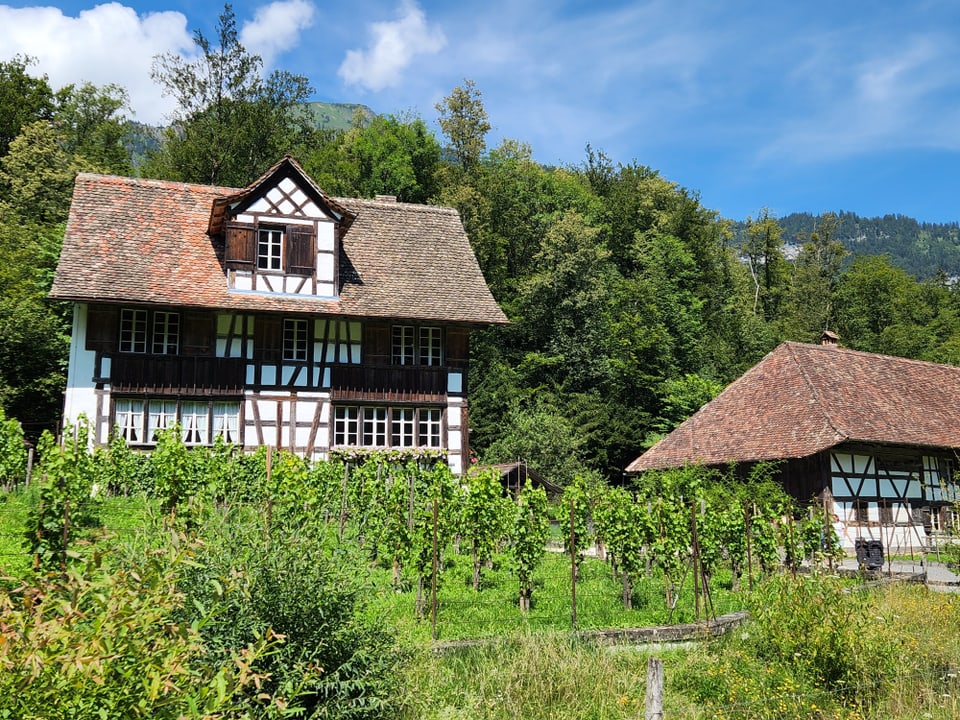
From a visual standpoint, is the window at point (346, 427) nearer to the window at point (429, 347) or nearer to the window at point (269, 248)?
the window at point (429, 347)

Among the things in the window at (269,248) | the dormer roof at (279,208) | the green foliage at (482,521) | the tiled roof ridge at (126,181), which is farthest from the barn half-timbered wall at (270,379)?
the green foliage at (482,521)

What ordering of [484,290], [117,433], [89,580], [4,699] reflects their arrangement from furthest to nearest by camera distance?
[484,290], [117,433], [89,580], [4,699]

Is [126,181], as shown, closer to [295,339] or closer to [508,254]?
[295,339]

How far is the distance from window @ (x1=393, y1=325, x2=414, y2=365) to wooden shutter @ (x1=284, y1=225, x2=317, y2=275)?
3.12m

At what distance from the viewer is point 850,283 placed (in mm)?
64500

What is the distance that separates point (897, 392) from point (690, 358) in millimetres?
14041

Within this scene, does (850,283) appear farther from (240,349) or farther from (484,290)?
(240,349)

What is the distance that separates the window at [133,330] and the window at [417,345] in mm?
6955

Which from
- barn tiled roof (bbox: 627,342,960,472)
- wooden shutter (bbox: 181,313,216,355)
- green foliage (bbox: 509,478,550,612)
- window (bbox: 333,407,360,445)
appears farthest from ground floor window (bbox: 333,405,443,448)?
green foliage (bbox: 509,478,550,612)

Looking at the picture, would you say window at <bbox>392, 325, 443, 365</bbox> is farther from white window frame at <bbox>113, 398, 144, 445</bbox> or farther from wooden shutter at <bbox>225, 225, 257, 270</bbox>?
white window frame at <bbox>113, 398, 144, 445</bbox>

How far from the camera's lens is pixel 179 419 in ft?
80.8

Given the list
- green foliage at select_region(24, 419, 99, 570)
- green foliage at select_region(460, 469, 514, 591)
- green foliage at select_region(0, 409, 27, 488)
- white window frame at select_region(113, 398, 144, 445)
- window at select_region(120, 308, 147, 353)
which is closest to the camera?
green foliage at select_region(24, 419, 99, 570)

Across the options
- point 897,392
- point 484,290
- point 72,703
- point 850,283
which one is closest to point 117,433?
point 484,290

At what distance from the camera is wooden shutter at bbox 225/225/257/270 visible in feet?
82.4
